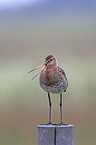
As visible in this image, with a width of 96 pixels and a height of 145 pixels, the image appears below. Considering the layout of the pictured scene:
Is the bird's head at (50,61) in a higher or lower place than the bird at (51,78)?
higher

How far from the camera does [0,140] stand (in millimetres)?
10961

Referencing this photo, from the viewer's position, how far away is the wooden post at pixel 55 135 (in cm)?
560

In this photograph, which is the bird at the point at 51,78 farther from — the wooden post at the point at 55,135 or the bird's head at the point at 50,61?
the wooden post at the point at 55,135

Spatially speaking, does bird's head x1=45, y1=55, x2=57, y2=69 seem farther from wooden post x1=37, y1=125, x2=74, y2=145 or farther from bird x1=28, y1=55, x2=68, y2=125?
wooden post x1=37, y1=125, x2=74, y2=145

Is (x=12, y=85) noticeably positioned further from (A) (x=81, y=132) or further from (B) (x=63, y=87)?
(B) (x=63, y=87)

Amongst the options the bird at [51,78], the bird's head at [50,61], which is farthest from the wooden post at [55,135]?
the bird's head at [50,61]

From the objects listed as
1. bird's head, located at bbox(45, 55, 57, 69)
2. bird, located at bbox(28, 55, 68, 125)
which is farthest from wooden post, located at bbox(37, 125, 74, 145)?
bird's head, located at bbox(45, 55, 57, 69)

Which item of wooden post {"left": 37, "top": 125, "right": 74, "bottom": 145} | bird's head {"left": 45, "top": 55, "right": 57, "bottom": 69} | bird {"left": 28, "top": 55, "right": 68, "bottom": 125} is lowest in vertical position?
wooden post {"left": 37, "top": 125, "right": 74, "bottom": 145}

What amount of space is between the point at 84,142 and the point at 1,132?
2416mm

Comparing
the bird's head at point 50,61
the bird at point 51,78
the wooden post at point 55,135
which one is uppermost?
the bird's head at point 50,61

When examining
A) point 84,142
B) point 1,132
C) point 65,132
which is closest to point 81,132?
point 84,142

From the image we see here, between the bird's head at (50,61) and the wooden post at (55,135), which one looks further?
the bird's head at (50,61)

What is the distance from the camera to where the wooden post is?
5.60 meters

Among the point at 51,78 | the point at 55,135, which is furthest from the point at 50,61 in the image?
the point at 55,135
